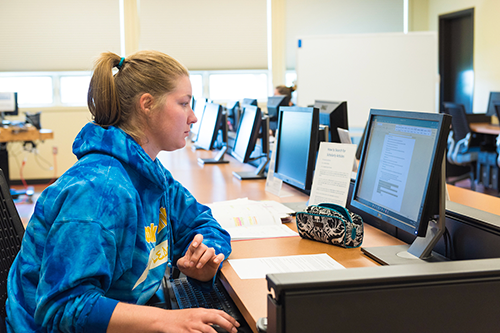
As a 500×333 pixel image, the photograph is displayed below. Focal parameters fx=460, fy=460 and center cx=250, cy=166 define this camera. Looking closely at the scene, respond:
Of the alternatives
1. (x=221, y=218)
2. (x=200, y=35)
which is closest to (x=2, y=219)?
(x=221, y=218)

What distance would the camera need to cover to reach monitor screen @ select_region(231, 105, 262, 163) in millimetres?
2672

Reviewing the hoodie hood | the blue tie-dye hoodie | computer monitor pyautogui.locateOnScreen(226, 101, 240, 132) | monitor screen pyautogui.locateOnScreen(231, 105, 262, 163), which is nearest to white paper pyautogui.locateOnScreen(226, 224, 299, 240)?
the blue tie-dye hoodie

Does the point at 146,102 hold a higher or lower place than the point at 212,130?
higher

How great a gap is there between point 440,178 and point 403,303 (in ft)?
1.45

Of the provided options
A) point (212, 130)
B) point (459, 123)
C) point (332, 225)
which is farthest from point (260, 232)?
point (459, 123)

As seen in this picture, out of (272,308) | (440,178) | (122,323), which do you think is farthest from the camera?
(440,178)

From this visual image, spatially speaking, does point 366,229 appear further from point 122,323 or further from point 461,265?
point 122,323

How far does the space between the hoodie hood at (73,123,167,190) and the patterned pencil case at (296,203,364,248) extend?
21.0 inches

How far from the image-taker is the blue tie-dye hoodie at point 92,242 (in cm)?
82

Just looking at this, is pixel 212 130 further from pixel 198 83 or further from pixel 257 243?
pixel 198 83

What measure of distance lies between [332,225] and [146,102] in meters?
0.63

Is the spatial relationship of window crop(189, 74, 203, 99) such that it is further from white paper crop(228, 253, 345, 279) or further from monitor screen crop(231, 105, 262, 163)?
white paper crop(228, 253, 345, 279)

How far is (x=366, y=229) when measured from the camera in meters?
1.54

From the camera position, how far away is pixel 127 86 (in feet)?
3.42
